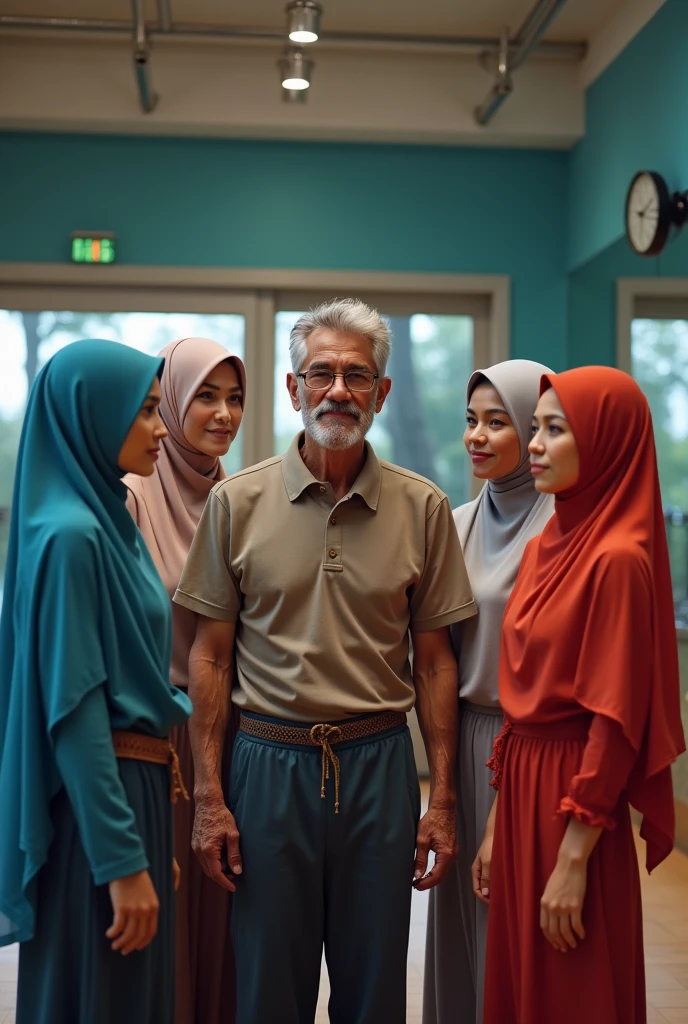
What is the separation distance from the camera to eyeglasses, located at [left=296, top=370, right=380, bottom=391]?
2.24 meters

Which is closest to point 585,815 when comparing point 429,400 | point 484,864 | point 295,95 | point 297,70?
point 484,864

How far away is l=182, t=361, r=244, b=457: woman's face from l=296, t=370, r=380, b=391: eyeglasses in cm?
35

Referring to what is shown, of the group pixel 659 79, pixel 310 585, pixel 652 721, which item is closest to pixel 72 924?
pixel 310 585

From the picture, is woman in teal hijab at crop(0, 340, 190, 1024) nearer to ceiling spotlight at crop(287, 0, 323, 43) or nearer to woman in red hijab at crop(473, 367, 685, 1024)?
woman in red hijab at crop(473, 367, 685, 1024)

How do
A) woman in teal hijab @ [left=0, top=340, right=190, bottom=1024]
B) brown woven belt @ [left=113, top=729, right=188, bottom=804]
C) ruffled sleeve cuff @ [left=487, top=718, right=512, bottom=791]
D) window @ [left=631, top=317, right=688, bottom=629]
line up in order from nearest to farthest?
1. woman in teal hijab @ [left=0, top=340, right=190, bottom=1024]
2. brown woven belt @ [left=113, top=729, right=188, bottom=804]
3. ruffled sleeve cuff @ [left=487, top=718, right=512, bottom=791]
4. window @ [left=631, top=317, right=688, bottom=629]

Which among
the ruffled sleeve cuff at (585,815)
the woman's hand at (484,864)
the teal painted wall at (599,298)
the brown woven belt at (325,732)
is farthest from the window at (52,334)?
the ruffled sleeve cuff at (585,815)

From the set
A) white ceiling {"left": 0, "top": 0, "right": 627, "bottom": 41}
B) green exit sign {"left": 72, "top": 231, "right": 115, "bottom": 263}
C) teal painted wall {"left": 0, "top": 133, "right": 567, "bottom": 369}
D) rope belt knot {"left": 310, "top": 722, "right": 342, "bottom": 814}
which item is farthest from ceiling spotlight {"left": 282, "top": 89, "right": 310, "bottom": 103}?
rope belt knot {"left": 310, "top": 722, "right": 342, "bottom": 814}

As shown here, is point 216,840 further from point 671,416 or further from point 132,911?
point 671,416

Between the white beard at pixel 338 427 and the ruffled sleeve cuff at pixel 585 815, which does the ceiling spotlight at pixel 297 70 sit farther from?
the ruffled sleeve cuff at pixel 585 815

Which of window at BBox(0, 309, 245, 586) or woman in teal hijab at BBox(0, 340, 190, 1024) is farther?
window at BBox(0, 309, 245, 586)

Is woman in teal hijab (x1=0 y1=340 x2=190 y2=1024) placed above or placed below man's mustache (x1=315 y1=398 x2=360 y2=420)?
below

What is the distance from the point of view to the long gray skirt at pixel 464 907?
229cm

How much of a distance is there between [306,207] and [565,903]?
13.4 feet

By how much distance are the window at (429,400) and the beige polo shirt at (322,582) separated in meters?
3.23
